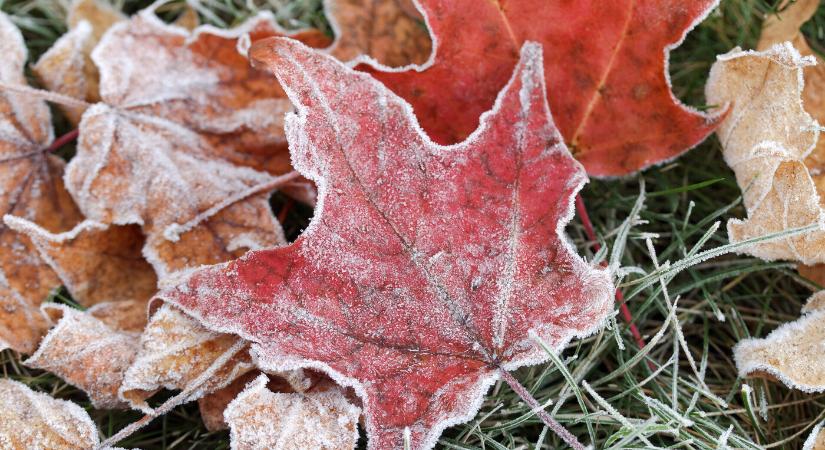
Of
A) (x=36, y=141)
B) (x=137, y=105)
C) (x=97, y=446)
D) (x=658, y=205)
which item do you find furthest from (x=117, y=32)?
(x=658, y=205)

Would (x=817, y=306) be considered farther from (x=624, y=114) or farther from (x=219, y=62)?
(x=219, y=62)

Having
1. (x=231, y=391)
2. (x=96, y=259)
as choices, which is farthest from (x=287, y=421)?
(x=96, y=259)

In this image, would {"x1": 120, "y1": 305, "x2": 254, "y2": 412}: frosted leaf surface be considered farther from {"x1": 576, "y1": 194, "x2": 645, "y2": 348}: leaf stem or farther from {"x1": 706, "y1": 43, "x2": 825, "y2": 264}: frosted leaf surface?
{"x1": 706, "y1": 43, "x2": 825, "y2": 264}: frosted leaf surface

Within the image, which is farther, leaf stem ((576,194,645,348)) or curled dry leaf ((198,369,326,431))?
leaf stem ((576,194,645,348))

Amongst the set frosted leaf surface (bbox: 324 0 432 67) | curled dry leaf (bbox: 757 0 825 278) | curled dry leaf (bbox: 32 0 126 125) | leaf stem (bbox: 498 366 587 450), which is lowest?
leaf stem (bbox: 498 366 587 450)

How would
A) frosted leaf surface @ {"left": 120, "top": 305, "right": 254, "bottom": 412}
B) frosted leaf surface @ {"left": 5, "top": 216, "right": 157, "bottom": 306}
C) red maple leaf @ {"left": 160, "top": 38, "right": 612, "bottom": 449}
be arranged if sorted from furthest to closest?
frosted leaf surface @ {"left": 5, "top": 216, "right": 157, "bottom": 306} → frosted leaf surface @ {"left": 120, "top": 305, "right": 254, "bottom": 412} → red maple leaf @ {"left": 160, "top": 38, "right": 612, "bottom": 449}

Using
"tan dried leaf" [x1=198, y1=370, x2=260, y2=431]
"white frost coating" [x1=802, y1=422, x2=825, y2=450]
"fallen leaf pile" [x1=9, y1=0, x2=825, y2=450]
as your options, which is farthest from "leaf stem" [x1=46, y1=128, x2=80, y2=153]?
"white frost coating" [x1=802, y1=422, x2=825, y2=450]

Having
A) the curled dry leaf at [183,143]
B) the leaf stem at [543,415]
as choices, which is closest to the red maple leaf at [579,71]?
the curled dry leaf at [183,143]
